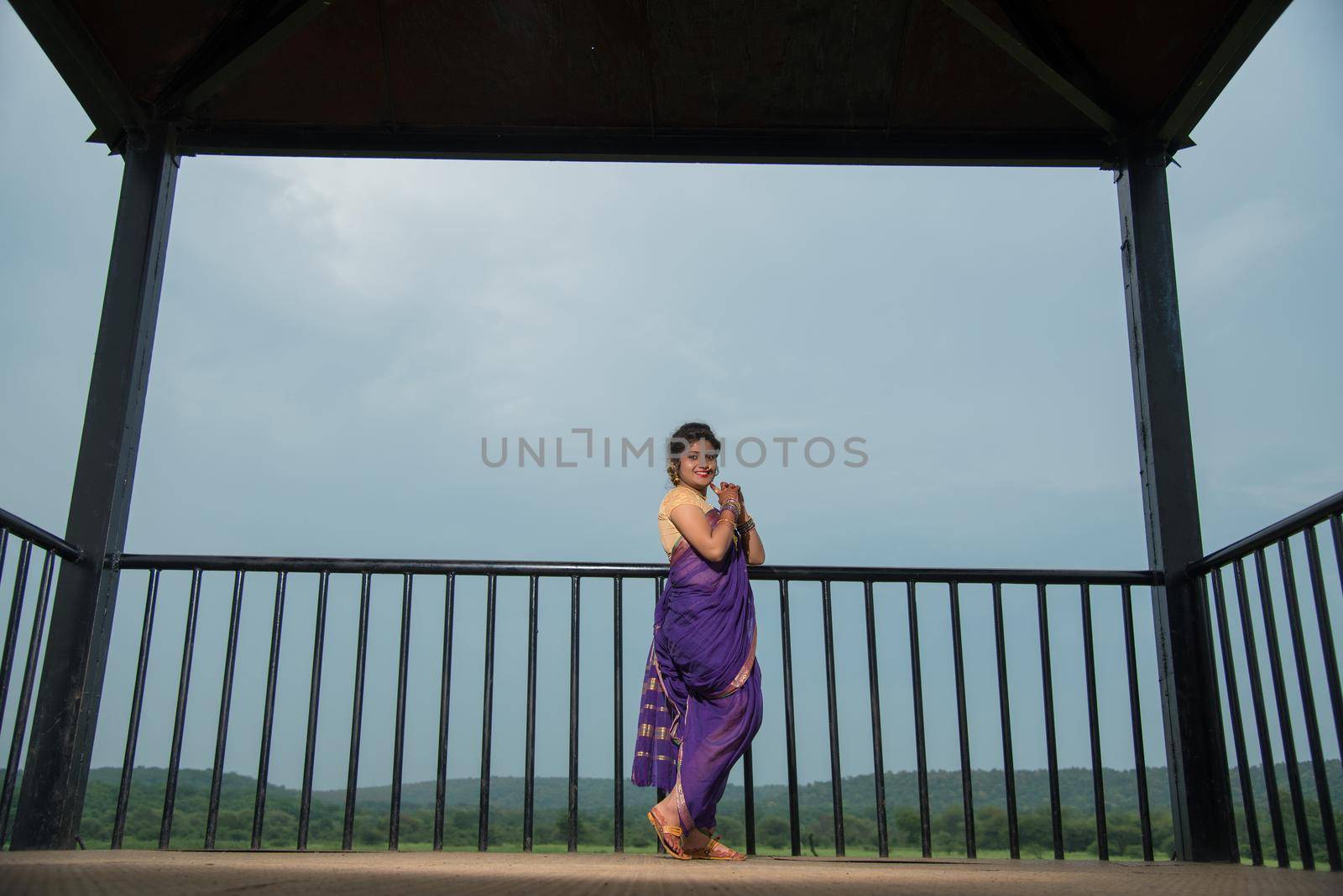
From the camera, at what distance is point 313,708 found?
113 inches

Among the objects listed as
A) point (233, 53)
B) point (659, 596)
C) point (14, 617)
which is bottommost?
point (14, 617)

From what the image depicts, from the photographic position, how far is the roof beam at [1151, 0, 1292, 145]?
2824 mm

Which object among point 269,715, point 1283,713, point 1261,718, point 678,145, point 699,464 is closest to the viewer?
point 1283,713

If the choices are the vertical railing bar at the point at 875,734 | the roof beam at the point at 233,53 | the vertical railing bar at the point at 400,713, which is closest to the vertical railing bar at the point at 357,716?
the vertical railing bar at the point at 400,713

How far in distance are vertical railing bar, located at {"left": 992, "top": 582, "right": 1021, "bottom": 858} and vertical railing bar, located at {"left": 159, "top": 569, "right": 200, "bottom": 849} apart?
2366 millimetres

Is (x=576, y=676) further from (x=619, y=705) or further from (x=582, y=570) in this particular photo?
(x=582, y=570)

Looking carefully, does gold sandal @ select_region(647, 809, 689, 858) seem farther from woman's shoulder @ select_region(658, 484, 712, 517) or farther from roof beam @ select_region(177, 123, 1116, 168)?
roof beam @ select_region(177, 123, 1116, 168)

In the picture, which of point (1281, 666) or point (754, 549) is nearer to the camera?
point (1281, 666)

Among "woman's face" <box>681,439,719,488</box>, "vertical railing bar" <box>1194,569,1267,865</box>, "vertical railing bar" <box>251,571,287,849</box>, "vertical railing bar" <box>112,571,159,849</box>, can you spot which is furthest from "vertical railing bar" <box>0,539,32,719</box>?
"vertical railing bar" <box>1194,569,1267,865</box>

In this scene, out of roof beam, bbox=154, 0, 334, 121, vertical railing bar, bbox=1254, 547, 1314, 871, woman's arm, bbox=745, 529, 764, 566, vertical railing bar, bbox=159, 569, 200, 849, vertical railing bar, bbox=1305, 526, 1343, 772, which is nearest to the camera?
vertical railing bar, bbox=1305, 526, 1343, 772

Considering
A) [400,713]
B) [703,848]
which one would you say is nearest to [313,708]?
[400,713]

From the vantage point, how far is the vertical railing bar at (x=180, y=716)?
2709 millimetres

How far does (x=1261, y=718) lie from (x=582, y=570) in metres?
1.91

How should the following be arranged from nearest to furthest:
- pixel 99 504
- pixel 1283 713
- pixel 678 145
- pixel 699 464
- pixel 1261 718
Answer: pixel 1283 713 < pixel 1261 718 < pixel 699 464 < pixel 99 504 < pixel 678 145
